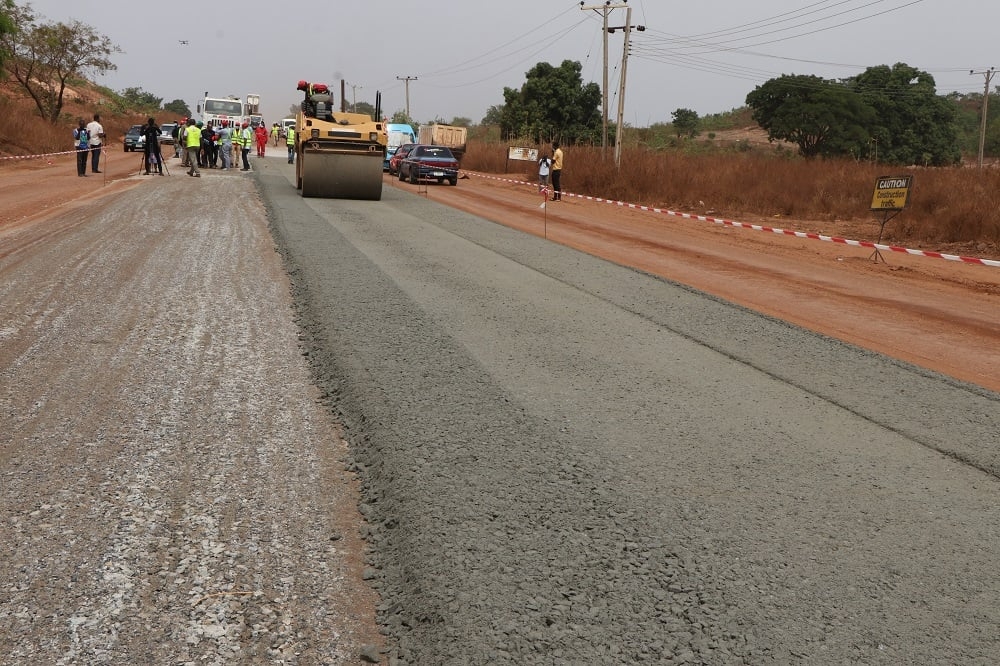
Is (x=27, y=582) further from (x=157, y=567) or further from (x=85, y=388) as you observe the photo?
(x=85, y=388)

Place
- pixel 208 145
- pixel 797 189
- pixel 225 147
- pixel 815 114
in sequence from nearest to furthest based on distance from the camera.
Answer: pixel 797 189, pixel 225 147, pixel 208 145, pixel 815 114

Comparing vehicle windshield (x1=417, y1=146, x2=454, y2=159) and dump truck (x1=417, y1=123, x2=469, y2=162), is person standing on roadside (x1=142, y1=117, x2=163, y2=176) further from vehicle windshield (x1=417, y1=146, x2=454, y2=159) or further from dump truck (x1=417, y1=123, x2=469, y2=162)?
dump truck (x1=417, y1=123, x2=469, y2=162)

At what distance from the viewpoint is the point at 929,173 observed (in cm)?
2289

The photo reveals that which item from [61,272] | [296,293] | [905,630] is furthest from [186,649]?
[61,272]

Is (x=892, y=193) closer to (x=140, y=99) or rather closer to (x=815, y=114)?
(x=815, y=114)

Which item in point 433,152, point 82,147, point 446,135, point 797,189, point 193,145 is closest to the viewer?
point 797,189

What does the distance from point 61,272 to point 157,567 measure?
24.9ft

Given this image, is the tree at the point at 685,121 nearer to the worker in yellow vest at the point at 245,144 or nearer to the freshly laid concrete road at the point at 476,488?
the worker in yellow vest at the point at 245,144

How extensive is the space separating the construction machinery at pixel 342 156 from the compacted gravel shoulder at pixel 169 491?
11.8 meters

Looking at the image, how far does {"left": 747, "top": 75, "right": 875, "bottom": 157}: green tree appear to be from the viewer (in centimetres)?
5678

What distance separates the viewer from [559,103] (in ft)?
213

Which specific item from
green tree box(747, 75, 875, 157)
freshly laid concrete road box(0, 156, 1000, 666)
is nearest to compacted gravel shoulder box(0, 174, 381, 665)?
freshly laid concrete road box(0, 156, 1000, 666)

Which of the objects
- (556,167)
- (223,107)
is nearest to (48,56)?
(223,107)

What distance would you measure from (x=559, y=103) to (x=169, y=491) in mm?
63761
